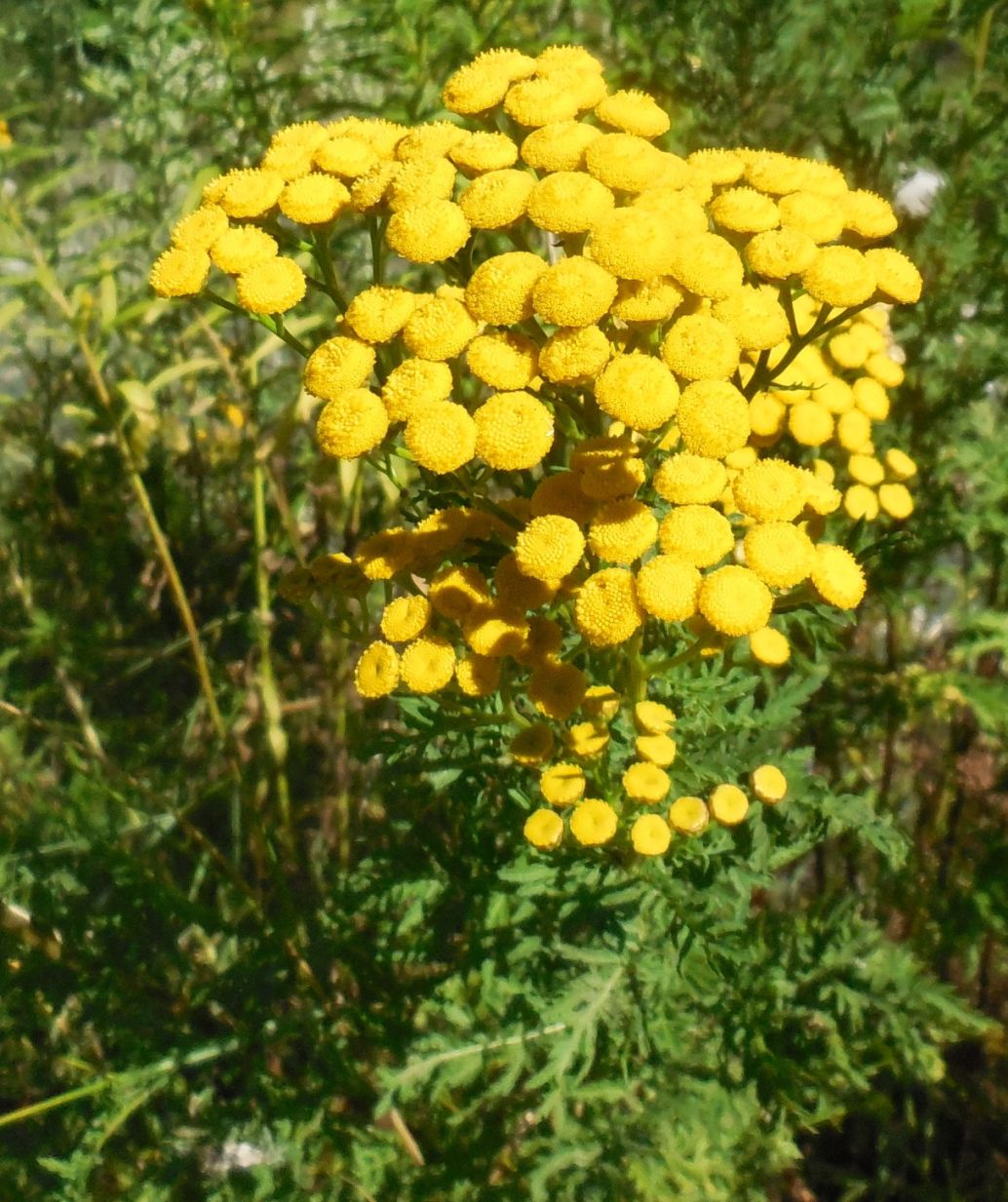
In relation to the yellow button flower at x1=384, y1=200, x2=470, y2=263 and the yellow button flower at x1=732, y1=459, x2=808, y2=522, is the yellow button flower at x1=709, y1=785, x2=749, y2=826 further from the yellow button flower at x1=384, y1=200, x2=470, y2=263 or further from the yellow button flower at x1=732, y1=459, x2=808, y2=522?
the yellow button flower at x1=384, y1=200, x2=470, y2=263

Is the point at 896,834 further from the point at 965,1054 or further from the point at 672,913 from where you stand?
the point at 965,1054

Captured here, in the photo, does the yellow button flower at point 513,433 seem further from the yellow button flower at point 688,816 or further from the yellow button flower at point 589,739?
the yellow button flower at point 688,816

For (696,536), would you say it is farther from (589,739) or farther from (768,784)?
(768,784)

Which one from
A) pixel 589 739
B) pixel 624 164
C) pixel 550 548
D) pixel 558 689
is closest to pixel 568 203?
pixel 624 164

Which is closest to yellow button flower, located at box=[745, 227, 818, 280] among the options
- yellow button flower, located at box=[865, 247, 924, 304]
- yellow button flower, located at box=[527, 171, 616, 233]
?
yellow button flower, located at box=[865, 247, 924, 304]

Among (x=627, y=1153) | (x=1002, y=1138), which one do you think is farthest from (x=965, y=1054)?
(x=627, y=1153)
